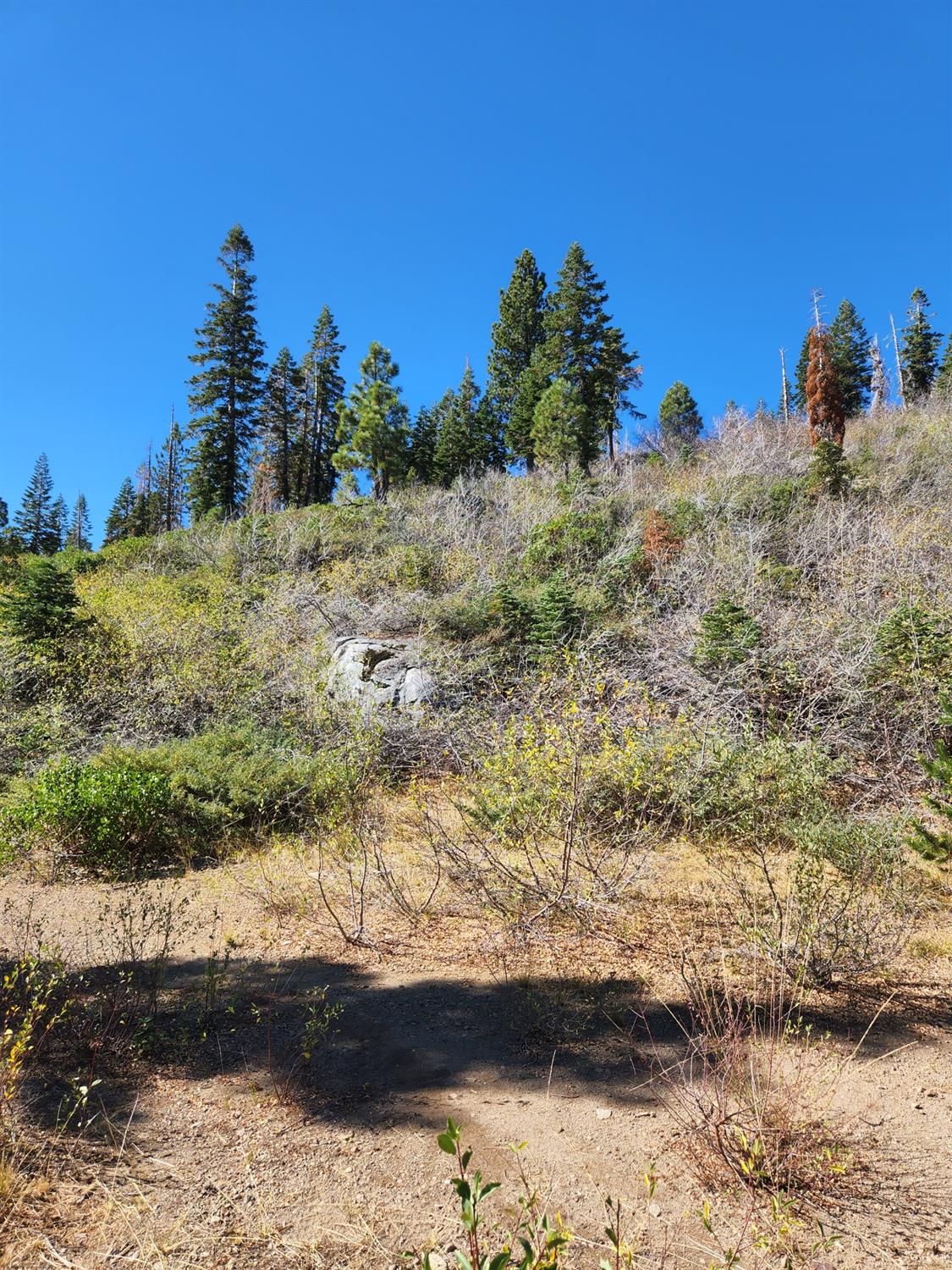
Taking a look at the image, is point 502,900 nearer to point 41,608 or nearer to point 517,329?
point 41,608

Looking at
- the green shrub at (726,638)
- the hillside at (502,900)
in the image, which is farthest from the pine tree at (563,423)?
the green shrub at (726,638)

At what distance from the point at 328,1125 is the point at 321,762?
5.11 meters

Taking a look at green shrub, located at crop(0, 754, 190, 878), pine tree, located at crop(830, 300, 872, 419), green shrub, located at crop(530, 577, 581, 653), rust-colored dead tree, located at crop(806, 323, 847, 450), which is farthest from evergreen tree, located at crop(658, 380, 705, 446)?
green shrub, located at crop(0, 754, 190, 878)

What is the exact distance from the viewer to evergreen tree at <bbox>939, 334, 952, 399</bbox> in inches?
1000

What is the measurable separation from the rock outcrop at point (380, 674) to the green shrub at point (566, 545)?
12.2 feet

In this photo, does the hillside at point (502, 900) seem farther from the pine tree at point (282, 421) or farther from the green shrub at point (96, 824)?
the pine tree at point (282, 421)

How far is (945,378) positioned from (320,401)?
101 ft

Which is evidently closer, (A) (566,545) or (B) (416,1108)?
(B) (416,1108)

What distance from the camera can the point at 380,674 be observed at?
9.98m

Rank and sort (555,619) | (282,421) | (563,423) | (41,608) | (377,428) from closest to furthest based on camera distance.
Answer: (555,619), (41,608), (563,423), (377,428), (282,421)

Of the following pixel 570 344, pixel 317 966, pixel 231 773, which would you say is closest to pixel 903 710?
pixel 317 966

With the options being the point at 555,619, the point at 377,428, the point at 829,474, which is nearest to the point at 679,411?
the point at 377,428

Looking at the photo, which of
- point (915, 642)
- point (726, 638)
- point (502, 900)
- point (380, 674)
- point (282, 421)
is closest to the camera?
point (502, 900)

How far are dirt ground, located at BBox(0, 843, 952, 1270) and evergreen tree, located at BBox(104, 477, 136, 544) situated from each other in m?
40.3
